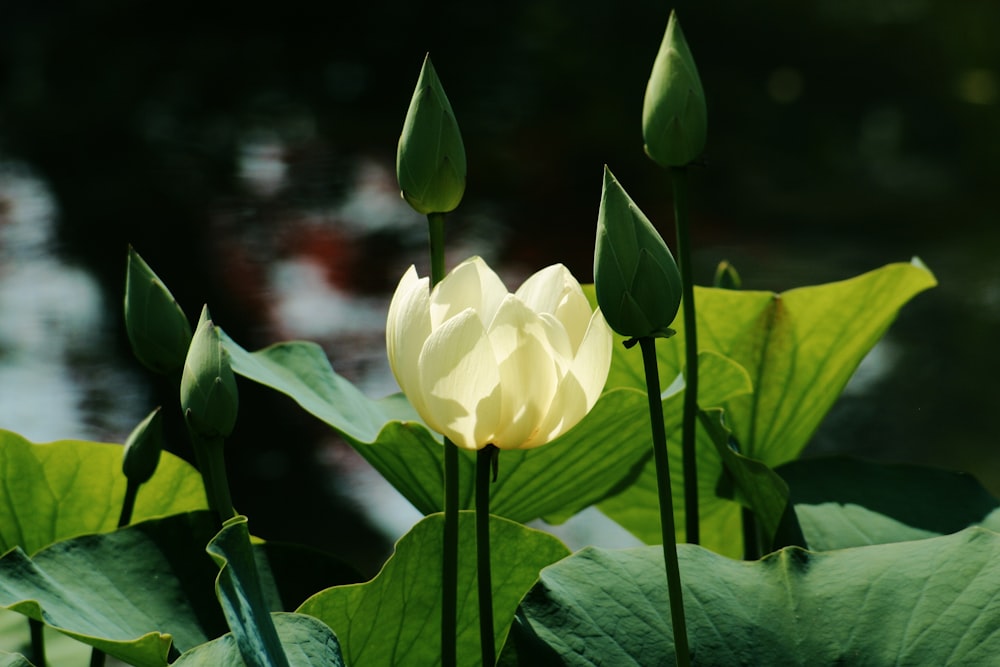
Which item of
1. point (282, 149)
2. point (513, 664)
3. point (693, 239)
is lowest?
point (513, 664)

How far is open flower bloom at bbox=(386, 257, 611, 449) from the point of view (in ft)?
1.09

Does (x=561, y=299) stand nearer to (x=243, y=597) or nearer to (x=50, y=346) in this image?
(x=243, y=597)

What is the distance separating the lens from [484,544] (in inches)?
13.3

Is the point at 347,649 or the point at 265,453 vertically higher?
the point at 265,453

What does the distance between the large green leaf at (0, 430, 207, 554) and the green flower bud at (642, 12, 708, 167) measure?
0.28 m

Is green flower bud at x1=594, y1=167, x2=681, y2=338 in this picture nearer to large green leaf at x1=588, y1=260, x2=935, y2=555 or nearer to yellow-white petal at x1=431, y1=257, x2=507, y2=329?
yellow-white petal at x1=431, y1=257, x2=507, y2=329

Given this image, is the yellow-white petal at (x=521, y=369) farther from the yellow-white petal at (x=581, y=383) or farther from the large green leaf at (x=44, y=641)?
the large green leaf at (x=44, y=641)

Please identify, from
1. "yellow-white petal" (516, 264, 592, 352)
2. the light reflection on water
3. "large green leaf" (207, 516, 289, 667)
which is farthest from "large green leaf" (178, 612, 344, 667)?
the light reflection on water

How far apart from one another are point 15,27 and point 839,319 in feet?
10.9

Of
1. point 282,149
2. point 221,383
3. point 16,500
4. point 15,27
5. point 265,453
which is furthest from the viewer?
point 15,27

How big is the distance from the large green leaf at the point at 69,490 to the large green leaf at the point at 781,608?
24 cm

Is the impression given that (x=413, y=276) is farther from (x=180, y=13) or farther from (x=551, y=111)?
(x=180, y=13)

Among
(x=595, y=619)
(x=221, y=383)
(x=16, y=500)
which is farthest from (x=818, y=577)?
(x=16, y=500)

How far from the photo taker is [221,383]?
0.32 meters
